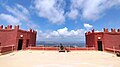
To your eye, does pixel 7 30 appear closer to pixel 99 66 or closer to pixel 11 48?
pixel 11 48

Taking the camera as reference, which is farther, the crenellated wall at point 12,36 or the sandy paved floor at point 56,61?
the crenellated wall at point 12,36

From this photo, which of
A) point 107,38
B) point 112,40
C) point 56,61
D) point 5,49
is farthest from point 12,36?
point 112,40

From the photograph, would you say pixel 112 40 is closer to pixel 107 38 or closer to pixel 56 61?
pixel 107 38

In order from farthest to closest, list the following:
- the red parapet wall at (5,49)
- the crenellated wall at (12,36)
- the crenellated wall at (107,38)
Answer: the crenellated wall at (107,38) < the crenellated wall at (12,36) < the red parapet wall at (5,49)

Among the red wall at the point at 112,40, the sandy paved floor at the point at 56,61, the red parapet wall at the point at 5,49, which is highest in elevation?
the red wall at the point at 112,40

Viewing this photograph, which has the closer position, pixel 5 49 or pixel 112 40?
pixel 5 49

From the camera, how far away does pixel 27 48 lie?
2303 cm

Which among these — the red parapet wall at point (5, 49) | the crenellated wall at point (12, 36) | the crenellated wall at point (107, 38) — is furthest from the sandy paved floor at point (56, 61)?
the crenellated wall at point (107, 38)

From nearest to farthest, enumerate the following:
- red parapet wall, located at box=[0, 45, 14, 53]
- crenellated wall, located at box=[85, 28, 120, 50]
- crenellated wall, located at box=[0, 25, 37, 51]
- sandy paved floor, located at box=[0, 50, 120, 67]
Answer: sandy paved floor, located at box=[0, 50, 120, 67] → red parapet wall, located at box=[0, 45, 14, 53] → crenellated wall, located at box=[0, 25, 37, 51] → crenellated wall, located at box=[85, 28, 120, 50]

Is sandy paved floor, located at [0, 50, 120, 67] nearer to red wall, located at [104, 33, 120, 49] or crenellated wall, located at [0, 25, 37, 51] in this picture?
crenellated wall, located at [0, 25, 37, 51]

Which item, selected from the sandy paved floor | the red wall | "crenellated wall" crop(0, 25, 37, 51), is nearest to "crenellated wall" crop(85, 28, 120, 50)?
the red wall

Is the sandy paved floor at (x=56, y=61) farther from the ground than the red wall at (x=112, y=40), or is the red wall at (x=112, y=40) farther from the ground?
the red wall at (x=112, y=40)

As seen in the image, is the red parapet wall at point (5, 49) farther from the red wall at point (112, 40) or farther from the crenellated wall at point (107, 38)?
the red wall at point (112, 40)

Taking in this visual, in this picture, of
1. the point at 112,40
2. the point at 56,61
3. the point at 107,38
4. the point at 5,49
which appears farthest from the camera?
the point at 112,40
